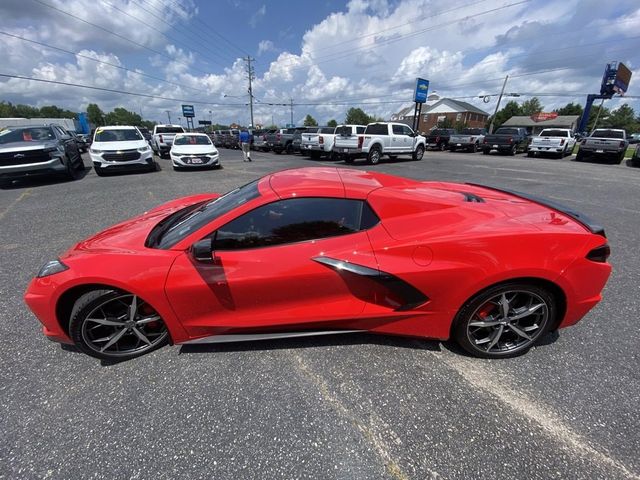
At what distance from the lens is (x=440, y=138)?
84.1ft

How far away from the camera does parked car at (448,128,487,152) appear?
2266 centimetres

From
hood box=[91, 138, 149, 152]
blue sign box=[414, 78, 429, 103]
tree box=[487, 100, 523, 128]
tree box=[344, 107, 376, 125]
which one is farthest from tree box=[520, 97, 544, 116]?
hood box=[91, 138, 149, 152]

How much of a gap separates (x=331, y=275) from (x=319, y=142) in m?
15.6

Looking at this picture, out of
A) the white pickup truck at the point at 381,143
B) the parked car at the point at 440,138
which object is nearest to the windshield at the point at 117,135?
the white pickup truck at the point at 381,143

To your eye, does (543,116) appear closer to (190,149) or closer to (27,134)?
(190,149)

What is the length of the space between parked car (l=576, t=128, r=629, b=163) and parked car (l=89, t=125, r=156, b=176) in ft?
74.0

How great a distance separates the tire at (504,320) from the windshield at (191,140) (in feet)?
44.3

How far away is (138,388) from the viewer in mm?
2131

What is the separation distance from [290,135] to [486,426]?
21.9 meters

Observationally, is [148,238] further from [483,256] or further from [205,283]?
[483,256]

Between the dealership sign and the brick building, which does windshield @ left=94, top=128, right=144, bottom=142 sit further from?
the dealership sign

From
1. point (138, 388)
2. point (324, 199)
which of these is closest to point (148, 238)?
point (138, 388)

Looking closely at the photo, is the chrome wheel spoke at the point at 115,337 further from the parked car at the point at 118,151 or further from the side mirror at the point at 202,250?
the parked car at the point at 118,151

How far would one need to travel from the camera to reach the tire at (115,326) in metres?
2.19
